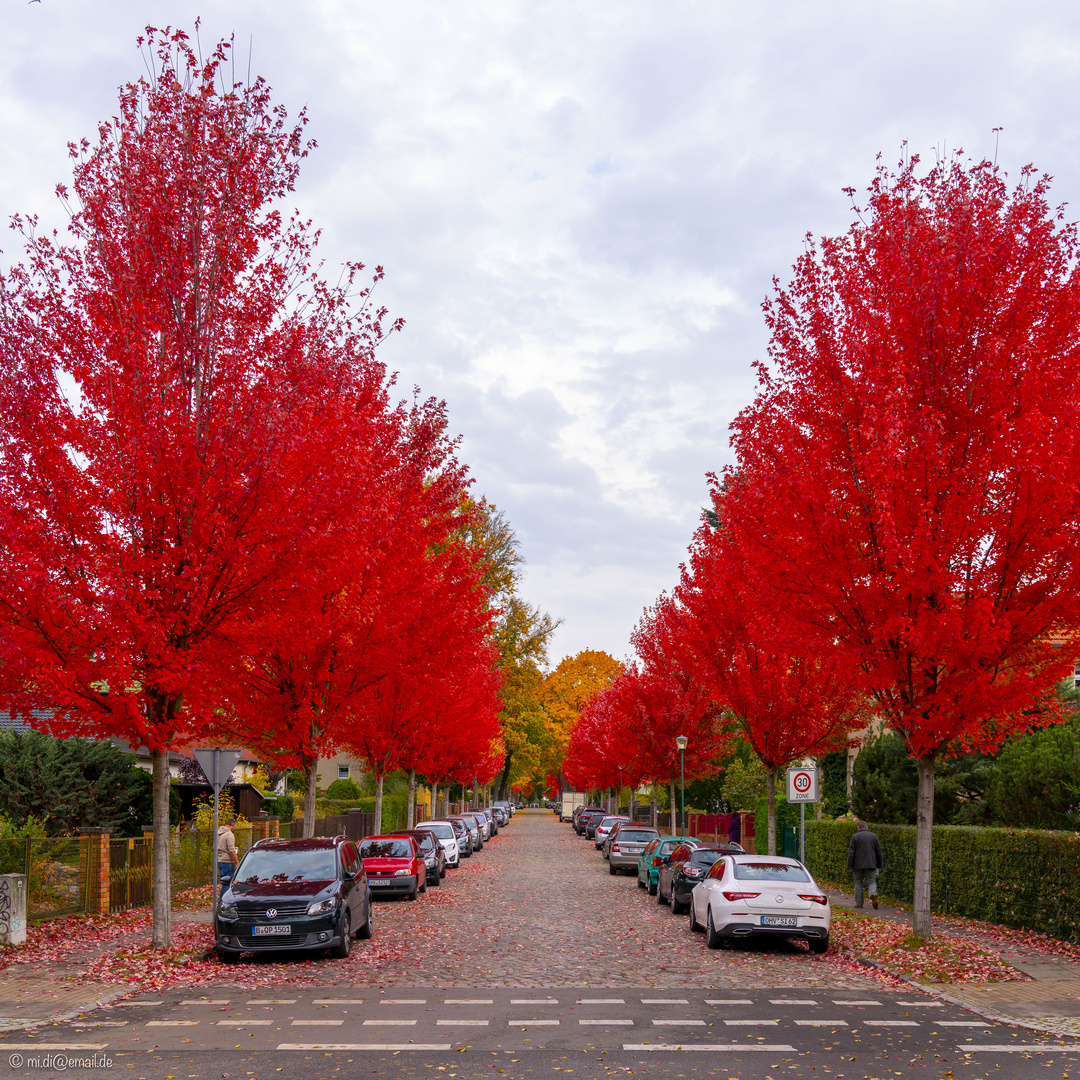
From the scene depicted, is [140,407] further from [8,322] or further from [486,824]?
[486,824]

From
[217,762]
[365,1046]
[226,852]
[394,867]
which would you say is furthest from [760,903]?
[394,867]

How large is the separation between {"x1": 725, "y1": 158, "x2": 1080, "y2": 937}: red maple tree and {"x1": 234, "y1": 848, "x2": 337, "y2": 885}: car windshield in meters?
7.30

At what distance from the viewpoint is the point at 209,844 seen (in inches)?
913

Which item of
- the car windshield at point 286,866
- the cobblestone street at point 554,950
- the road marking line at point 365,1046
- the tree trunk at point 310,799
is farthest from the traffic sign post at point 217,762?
the road marking line at point 365,1046

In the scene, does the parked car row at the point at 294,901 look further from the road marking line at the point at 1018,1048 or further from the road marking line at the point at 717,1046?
the road marking line at the point at 1018,1048

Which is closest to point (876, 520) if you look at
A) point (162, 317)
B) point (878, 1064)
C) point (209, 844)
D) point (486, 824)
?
point (878, 1064)

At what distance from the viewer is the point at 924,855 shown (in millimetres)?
14266

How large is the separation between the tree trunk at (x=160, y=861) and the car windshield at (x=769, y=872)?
7.41m

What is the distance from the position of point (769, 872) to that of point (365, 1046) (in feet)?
26.3

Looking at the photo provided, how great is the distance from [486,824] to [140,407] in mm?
43676

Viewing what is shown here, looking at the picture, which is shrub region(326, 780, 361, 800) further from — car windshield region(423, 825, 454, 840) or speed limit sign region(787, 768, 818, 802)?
speed limit sign region(787, 768, 818, 802)

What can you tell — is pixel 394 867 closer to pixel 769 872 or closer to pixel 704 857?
pixel 704 857

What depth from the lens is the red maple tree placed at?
12930 mm

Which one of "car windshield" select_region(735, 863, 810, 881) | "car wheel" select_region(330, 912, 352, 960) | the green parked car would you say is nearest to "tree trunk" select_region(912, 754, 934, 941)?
"car windshield" select_region(735, 863, 810, 881)
